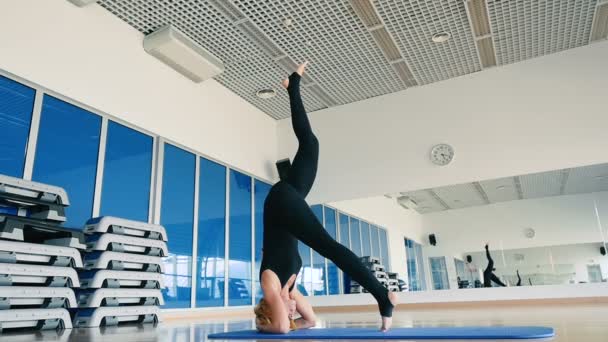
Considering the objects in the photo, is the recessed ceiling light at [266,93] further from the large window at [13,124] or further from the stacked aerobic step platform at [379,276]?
the large window at [13,124]

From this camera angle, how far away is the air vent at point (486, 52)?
5.46 metres

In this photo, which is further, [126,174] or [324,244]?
[126,174]

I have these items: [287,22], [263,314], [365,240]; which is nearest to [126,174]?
[287,22]

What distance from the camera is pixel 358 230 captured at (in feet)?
23.6

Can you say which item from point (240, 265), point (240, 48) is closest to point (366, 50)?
point (240, 48)

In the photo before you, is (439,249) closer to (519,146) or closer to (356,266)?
(519,146)

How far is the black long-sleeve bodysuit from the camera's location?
6.54ft

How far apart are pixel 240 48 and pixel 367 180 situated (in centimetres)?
283

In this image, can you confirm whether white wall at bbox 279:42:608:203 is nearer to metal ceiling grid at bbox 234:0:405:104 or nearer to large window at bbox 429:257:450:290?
metal ceiling grid at bbox 234:0:405:104

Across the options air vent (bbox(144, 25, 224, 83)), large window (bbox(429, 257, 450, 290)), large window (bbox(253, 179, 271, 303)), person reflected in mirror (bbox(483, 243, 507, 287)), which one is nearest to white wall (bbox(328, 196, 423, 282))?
Answer: large window (bbox(429, 257, 450, 290))

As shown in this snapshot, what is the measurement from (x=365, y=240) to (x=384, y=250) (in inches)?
15.0

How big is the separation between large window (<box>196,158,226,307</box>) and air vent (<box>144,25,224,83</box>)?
3.72ft

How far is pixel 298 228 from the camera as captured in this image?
2.17m

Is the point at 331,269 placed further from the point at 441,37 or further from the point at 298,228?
the point at 298,228
